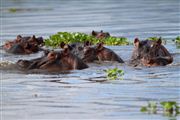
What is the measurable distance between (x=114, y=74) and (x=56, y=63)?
1501mm

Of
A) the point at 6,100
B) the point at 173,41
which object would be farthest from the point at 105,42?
the point at 6,100

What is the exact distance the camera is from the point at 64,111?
1060 cm

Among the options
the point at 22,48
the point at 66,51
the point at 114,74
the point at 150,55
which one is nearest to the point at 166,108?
the point at 114,74

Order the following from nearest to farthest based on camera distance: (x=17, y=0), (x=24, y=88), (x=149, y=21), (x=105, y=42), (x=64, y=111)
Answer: (x=64, y=111) < (x=24, y=88) < (x=105, y=42) < (x=149, y=21) < (x=17, y=0)

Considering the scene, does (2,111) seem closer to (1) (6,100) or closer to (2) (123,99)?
(1) (6,100)

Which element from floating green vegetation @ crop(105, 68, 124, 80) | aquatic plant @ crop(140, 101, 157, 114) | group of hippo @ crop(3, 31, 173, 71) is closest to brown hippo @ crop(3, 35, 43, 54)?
group of hippo @ crop(3, 31, 173, 71)

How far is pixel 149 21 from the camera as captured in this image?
30500 mm

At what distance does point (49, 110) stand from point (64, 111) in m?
0.22

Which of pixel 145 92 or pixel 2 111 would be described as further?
pixel 145 92

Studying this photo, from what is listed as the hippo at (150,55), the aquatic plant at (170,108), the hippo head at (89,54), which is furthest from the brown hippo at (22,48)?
the aquatic plant at (170,108)

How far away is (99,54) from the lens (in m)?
16.6

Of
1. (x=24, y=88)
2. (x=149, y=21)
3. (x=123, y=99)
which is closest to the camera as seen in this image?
(x=123, y=99)

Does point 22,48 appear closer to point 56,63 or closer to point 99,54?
point 99,54

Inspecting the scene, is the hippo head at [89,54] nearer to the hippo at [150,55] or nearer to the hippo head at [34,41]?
the hippo at [150,55]
